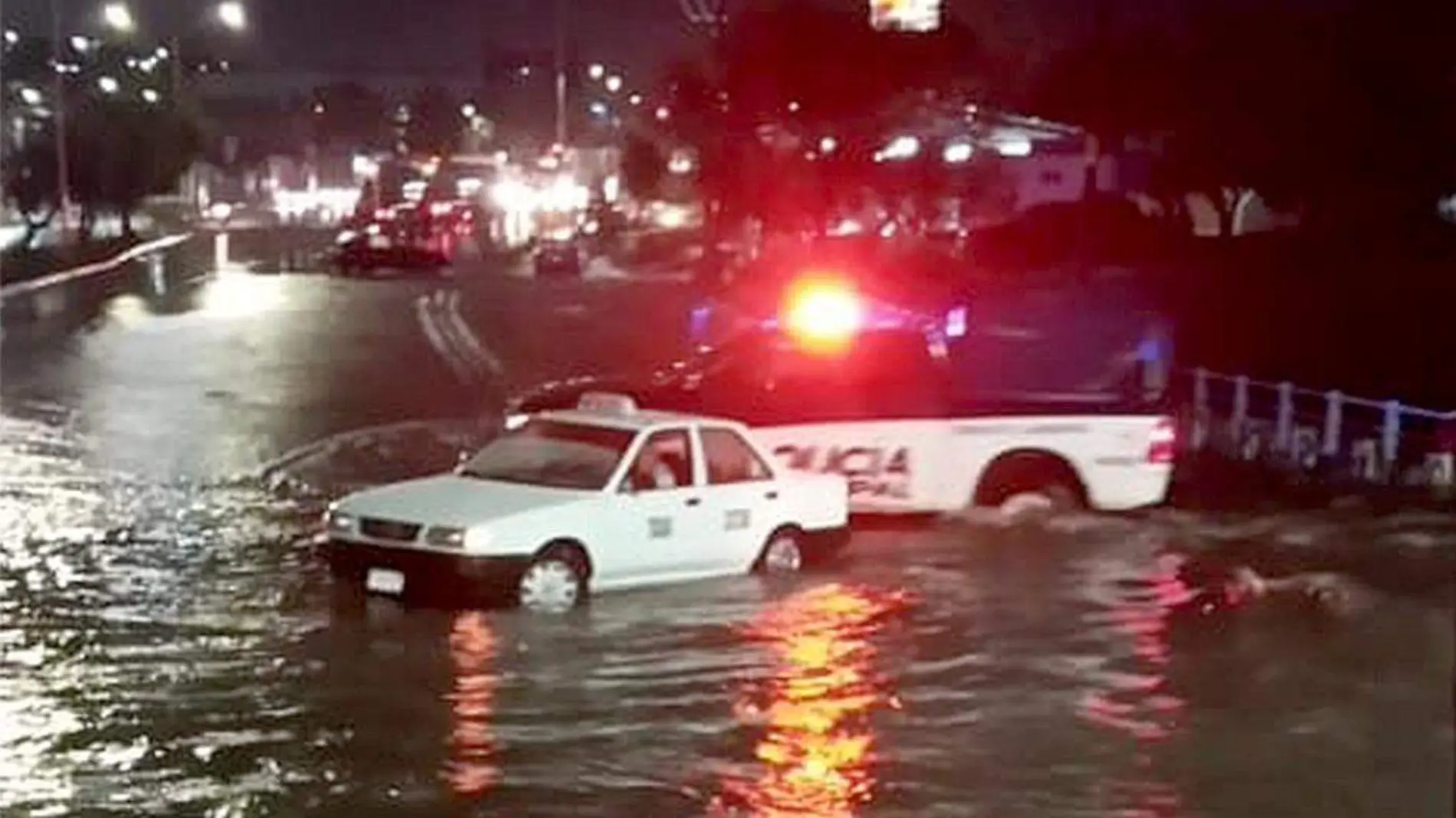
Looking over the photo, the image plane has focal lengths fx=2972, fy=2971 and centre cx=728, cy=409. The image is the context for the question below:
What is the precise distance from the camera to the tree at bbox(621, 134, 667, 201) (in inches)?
4417

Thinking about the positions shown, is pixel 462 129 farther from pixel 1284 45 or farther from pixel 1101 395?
pixel 1101 395

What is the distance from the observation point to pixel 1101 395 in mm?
25297

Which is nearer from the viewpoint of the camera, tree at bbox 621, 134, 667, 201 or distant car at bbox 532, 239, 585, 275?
distant car at bbox 532, 239, 585, 275

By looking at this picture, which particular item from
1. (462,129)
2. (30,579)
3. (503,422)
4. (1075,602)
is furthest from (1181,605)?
(462,129)

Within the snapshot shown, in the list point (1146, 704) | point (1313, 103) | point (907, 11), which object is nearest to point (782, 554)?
point (1146, 704)

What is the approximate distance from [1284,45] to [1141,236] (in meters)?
19.7

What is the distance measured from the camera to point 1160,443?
961 inches

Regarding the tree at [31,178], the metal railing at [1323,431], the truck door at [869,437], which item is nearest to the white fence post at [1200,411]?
the metal railing at [1323,431]

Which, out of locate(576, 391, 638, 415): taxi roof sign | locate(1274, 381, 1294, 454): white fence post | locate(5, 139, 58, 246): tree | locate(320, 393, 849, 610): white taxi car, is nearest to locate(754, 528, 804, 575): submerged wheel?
locate(320, 393, 849, 610): white taxi car

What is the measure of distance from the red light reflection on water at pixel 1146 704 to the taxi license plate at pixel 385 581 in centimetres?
459

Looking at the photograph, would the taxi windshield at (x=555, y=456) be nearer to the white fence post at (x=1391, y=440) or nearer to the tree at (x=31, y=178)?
the white fence post at (x=1391, y=440)

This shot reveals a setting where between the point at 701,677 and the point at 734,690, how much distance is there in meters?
0.50

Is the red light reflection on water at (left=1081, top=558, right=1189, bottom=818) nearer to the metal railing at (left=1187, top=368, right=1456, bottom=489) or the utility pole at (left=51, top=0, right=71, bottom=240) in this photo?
the metal railing at (left=1187, top=368, right=1456, bottom=489)

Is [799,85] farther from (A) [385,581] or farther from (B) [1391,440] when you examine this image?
(A) [385,581]
